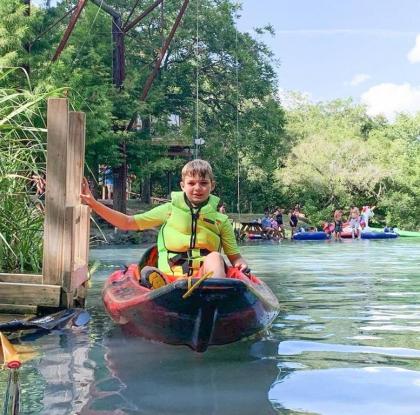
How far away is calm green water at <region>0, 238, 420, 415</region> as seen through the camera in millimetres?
3977

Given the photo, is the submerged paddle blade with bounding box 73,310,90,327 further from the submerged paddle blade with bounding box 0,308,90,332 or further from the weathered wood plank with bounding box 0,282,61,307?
the weathered wood plank with bounding box 0,282,61,307

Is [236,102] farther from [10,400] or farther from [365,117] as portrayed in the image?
[10,400]

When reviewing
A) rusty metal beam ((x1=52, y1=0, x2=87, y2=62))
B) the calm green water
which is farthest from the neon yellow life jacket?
rusty metal beam ((x1=52, y1=0, x2=87, y2=62))

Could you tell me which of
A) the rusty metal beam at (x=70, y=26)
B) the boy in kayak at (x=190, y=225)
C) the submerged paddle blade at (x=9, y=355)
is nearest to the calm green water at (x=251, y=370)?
the boy in kayak at (x=190, y=225)

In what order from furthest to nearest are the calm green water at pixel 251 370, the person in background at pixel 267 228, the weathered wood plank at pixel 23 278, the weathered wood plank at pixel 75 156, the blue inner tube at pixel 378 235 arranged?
the blue inner tube at pixel 378 235 → the person in background at pixel 267 228 → the weathered wood plank at pixel 75 156 → the weathered wood plank at pixel 23 278 → the calm green water at pixel 251 370

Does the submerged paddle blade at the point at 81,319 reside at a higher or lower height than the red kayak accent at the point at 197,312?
lower

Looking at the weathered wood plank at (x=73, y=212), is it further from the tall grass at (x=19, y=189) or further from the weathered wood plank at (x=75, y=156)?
the tall grass at (x=19, y=189)

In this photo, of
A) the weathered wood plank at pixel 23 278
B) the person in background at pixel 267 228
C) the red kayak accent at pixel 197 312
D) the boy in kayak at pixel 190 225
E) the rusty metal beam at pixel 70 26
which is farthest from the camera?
the person in background at pixel 267 228

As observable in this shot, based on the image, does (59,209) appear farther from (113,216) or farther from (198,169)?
(198,169)

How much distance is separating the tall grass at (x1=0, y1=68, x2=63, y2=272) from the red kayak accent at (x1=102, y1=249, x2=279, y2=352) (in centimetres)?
114

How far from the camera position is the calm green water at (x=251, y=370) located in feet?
13.0

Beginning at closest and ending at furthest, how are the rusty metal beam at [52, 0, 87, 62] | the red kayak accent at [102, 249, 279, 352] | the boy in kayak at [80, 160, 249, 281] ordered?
the red kayak accent at [102, 249, 279, 352] → the boy in kayak at [80, 160, 249, 281] → the rusty metal beam at [52, 0, 87, 62]

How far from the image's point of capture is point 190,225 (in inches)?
230

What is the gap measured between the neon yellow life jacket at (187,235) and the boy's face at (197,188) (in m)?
0.06
